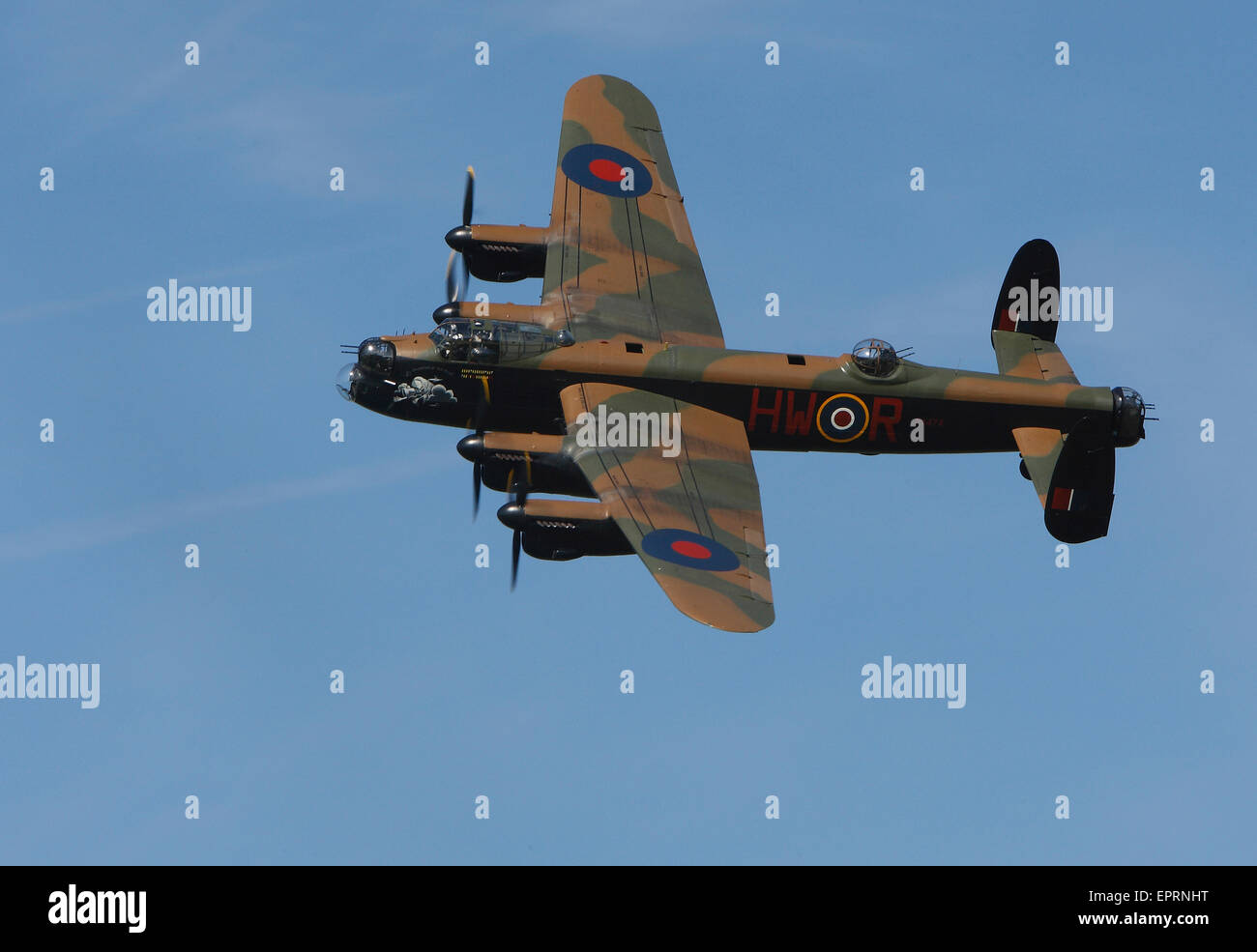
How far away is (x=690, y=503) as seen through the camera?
56.7 metres

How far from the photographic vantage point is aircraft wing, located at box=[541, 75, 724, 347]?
61.6 meters

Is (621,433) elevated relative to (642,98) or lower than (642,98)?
lower

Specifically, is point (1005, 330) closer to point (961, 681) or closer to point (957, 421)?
point (957, 421)

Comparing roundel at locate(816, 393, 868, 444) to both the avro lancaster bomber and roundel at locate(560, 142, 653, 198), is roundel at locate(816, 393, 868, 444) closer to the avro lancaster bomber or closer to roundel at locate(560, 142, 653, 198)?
the avro lancaster bomber

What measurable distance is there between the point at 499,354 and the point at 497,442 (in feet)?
11.4

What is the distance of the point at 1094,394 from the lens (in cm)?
6072

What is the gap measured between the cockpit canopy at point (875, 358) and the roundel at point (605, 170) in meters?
8.84

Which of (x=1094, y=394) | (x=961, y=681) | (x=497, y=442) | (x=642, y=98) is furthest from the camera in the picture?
(x=642, y=98)

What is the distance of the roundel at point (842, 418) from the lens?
198ft

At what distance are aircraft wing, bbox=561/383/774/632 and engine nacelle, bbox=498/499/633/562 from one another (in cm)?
47

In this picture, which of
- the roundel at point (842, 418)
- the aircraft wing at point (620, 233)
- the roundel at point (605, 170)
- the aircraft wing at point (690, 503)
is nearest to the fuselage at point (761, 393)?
the roundel at point (842, 418)

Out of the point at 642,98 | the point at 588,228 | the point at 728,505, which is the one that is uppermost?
the point at 642,98

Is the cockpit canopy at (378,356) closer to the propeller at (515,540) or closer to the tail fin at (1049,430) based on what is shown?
the propeller at (515,540)

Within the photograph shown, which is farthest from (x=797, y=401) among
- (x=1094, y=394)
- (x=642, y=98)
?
(x=642, y=98)
